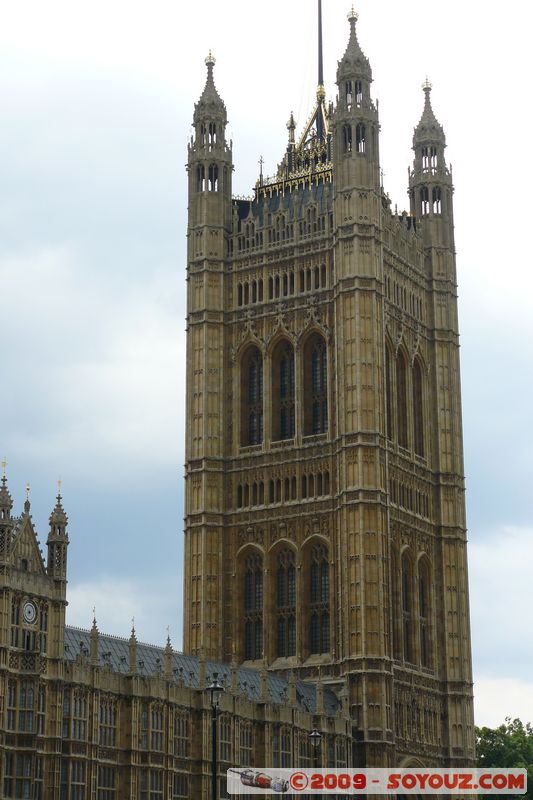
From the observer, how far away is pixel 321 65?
124 m

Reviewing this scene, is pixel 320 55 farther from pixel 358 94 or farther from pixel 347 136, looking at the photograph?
pixel 347 136

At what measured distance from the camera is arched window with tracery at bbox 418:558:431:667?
348 ft

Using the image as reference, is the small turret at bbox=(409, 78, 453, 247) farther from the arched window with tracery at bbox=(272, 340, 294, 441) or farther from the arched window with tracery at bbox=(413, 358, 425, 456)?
the arched window with tracery at bbox=(272, 340, 294, 441)

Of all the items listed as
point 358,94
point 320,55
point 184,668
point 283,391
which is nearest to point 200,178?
point 358,94

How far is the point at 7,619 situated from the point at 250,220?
48356 millimetres

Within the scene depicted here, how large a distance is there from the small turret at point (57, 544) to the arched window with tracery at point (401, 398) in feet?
128

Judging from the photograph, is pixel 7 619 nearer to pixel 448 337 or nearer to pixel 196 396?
pixel 196 396

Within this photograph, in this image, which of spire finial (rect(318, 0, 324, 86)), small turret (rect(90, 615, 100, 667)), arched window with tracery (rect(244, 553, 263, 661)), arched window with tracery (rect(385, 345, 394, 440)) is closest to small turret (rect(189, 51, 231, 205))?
spire finial (rect(318, 0, 324, 86))

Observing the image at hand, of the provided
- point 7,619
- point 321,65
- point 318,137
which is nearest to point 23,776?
point 7,619

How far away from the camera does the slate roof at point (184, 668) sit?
7875cm

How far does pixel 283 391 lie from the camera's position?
10844 centimetres

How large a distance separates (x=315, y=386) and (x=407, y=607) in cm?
1488

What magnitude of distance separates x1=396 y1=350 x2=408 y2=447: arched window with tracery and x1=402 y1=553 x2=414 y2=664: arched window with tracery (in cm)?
793

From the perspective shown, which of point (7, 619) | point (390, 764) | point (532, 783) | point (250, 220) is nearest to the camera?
point (7, 619)
